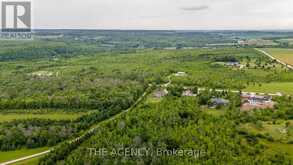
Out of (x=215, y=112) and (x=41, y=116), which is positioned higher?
(x=215, y=112)

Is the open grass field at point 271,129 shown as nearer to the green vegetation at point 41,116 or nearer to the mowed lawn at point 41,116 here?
the green vegetation at point 41,116

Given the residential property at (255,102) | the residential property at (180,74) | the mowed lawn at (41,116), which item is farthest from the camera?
the residential property at (180,74)

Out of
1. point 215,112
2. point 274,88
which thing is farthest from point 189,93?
point 274,88

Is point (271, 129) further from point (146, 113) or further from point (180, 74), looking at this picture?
point (180, 74)

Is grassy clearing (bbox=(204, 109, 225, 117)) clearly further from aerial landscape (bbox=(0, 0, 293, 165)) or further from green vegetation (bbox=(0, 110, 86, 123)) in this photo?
green vegetation (bbox=(0, 110, 86, 123))

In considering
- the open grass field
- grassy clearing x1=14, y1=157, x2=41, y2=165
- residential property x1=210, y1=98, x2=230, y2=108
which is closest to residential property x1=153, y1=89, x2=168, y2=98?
residential property x1=210, y1=98, x2=230, y2=108

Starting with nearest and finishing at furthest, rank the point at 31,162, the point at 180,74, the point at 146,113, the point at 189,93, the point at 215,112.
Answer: the point at 31,162, the point at 146,113, the point at 215,112, the point at 189,93, the point at 180,74

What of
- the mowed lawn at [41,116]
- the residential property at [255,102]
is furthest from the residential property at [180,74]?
the mowed lawn at [41,116]
